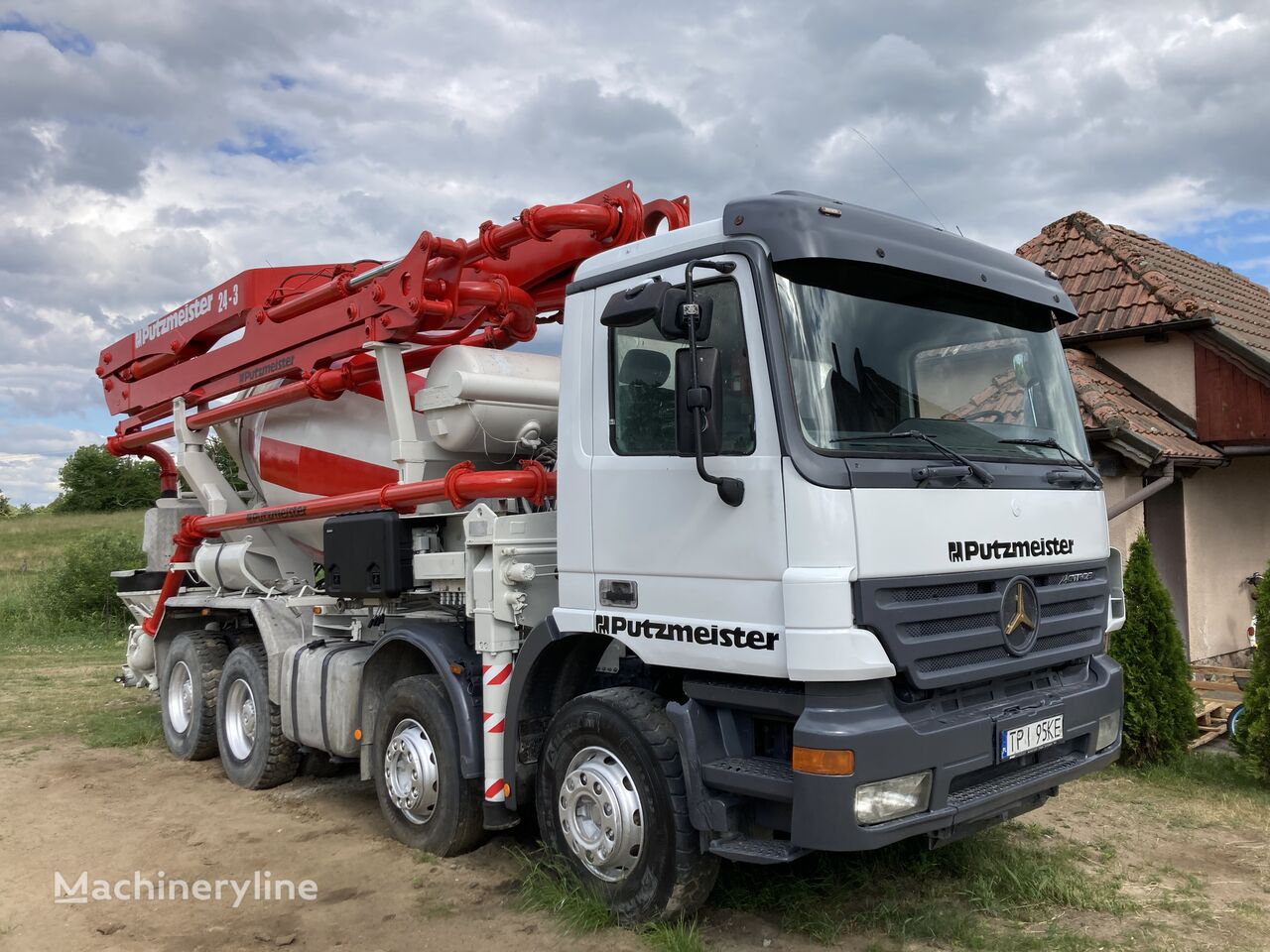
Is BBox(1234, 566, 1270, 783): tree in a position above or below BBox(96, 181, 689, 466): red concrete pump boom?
below

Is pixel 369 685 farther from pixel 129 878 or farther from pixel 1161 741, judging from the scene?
pixel 1161 741

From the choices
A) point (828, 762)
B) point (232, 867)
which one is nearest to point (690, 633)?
point (828, 762)

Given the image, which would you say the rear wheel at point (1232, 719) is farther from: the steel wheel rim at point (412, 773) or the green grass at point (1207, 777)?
the steel wheel rim at point (412, 773)

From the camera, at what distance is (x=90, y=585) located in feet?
61.7

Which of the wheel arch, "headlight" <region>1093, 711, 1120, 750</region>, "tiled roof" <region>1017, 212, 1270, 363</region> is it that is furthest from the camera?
"tiled roof" <region>1017, 212, 1270, 363</region>

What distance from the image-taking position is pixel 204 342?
8594 millimetres

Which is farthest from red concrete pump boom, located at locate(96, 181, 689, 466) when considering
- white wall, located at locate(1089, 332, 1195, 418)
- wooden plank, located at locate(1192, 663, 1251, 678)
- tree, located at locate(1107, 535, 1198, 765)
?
white wall, located at locate(1089, 332, 1195, 418)

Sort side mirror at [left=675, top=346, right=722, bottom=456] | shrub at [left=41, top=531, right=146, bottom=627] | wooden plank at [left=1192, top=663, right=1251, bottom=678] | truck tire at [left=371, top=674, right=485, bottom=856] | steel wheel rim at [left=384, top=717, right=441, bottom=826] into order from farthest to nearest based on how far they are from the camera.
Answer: shrub at [left=41, top=531, right=146, bottom=627] → wooden plank at [left=1192, top=663, right=1251, bottom=678] → steel wheel rim at [left=384, top=717, right=441, bottom=826] → truck tire at [left=371, top=674, right=485, bottom=856] → side mirror at [left=675, top=346, right=722, bottom=456]

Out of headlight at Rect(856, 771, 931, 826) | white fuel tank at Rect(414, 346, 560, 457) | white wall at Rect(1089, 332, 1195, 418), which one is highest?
white wall at Rect(1089, 332, 1195, 418)

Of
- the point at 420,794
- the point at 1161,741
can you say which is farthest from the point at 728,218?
the point at 1161,741

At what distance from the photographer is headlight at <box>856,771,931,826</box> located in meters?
3.78

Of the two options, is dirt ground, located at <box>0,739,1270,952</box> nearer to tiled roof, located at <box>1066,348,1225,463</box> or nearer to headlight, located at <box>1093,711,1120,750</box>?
headlight, located at <box>1093,711,1120,750</box>

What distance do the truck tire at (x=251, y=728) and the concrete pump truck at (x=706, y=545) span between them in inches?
22.4

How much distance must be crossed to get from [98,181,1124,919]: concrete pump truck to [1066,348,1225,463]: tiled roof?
14.3ft
